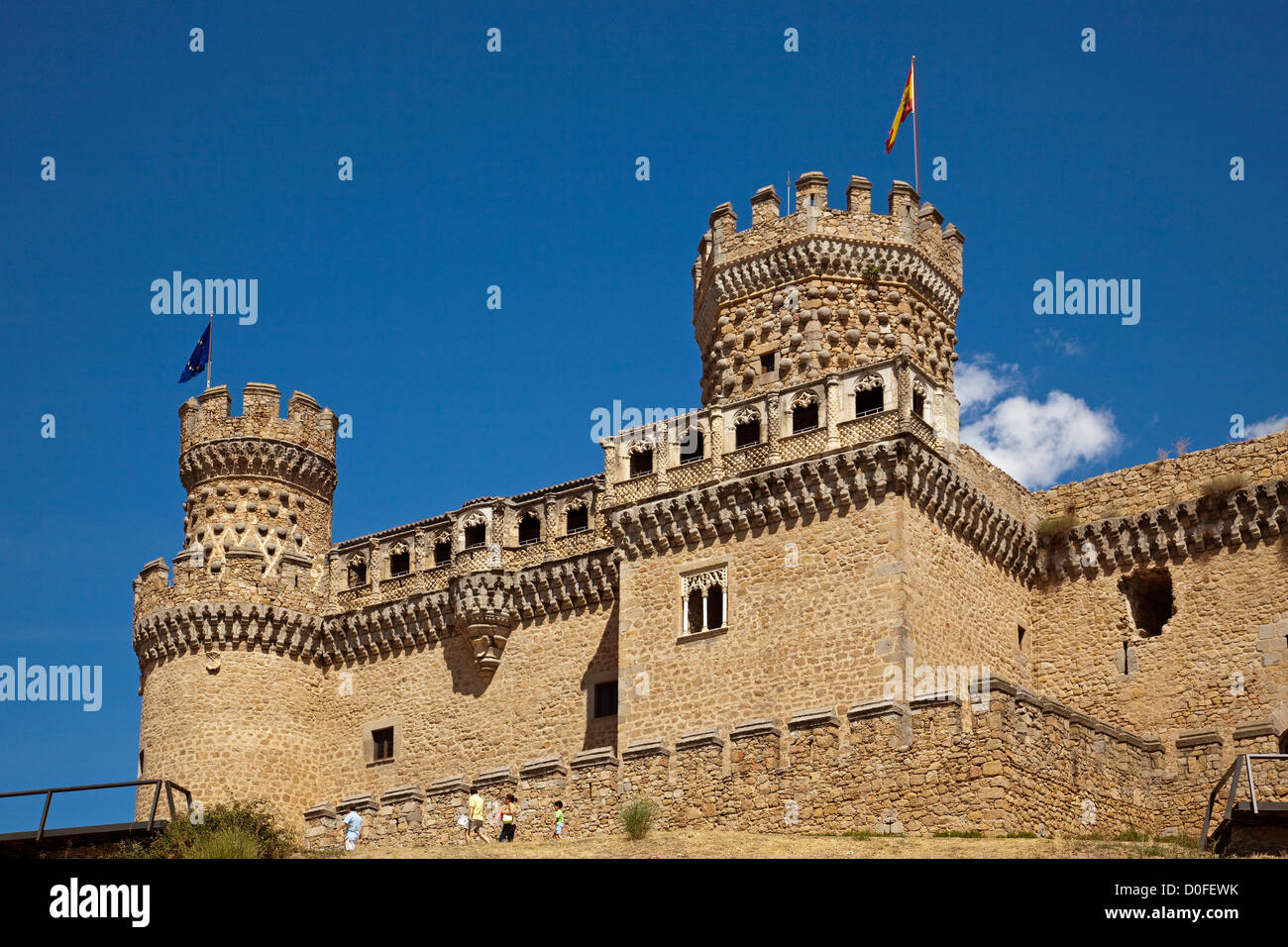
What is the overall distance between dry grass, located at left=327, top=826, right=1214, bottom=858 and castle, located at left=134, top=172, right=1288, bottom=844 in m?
1.35

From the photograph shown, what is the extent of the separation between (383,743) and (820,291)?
13245 millimetres

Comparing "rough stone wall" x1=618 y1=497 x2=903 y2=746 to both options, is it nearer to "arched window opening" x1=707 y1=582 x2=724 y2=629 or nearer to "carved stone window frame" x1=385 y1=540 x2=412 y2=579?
"arched window opening" x1=707 y1=582 x2=724 y2=629

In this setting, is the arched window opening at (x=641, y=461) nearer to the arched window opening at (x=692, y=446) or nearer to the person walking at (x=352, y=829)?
the arched window opening at (x=692, y=446)

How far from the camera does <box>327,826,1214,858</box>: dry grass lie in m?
24.2

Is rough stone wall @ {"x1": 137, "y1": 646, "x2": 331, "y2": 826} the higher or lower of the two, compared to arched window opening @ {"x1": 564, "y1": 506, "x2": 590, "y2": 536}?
lower

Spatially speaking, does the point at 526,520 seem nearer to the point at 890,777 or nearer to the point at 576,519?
the point at 576,519

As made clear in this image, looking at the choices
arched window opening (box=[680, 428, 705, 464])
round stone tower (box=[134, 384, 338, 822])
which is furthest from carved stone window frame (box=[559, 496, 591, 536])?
round stone tower (box=[134, 384, 338, 822])

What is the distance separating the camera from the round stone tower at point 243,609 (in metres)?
38.3

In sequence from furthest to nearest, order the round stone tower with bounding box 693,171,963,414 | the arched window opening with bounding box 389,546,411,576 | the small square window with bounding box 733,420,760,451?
the arched window opening with bounding box 389,546,411,576 < the round stone tower with bounding box 693,171,963,414 < the small square window with bounding box 733,420,760,451

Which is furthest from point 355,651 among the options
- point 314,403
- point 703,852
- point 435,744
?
point 703,852

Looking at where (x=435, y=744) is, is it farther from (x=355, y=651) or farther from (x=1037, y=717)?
(x=1037, y=717)

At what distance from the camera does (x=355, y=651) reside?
3994 centimetres

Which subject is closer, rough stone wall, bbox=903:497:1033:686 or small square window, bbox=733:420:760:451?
rough stone wall, bbox=903:497:1033:686
